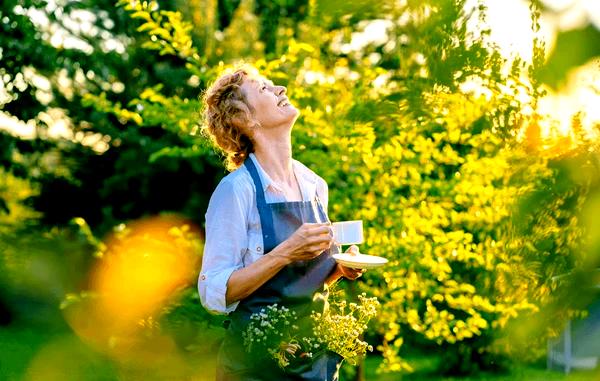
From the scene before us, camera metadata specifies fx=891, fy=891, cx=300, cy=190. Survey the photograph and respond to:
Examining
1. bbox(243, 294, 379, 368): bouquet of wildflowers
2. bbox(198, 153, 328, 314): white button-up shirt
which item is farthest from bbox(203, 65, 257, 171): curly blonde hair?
bbox(243, 294, 379, 368): bouquet of wildflowers

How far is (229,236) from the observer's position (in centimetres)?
211

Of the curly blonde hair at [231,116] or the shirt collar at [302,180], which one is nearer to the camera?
the shirt collar at [302,180]

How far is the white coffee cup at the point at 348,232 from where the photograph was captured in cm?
219

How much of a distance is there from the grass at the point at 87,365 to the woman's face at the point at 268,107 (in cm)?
258

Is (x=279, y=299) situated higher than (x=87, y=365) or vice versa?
(x=279, y=299)

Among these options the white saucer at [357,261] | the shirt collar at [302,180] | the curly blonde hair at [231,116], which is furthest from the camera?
the curly blonde hair at [231,116]

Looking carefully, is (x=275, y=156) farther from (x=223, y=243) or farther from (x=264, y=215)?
(x=223, y=243)

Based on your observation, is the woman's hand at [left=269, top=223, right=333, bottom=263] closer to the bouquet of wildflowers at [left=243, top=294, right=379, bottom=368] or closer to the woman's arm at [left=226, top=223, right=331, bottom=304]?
the woman's arm at [left=226, top=223, right=331, bottom=304]

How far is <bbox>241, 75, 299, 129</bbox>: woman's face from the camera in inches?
91.4

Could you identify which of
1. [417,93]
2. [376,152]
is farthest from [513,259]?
[376,152]

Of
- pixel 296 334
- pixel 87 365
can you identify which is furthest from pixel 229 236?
pixel 87 365

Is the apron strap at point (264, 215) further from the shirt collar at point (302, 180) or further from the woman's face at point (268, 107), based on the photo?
the woman's face at point (268, 107)

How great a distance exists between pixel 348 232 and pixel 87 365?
5437mm

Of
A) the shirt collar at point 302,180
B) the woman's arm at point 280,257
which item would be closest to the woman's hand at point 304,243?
the woman's arm at point 280,257
